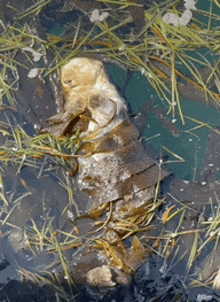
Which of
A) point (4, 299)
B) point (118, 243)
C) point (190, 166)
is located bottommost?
point (4, 299)

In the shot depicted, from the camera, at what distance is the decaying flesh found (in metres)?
2.02

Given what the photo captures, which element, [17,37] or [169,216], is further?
[17,37]

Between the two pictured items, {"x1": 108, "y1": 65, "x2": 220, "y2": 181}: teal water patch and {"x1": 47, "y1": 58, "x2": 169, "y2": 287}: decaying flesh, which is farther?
A: {"x1": 108, "y1": 65, "x2": 220, "y2": 181}: teal water patch

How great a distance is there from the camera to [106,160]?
7.06 ft

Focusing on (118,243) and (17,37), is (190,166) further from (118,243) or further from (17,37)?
(17,37)

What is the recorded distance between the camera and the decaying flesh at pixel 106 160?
2.02 meters

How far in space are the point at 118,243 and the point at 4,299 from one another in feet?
1.64

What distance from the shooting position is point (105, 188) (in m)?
2.12

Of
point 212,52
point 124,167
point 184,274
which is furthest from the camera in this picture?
point 212,52

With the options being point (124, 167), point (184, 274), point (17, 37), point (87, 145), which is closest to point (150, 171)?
point (124, 167)

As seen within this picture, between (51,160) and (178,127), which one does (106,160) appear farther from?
(178,127)

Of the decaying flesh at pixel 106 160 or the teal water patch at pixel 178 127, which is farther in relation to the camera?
the teal water patch at pixel 178 127

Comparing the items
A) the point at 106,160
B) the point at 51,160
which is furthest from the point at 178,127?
the point at 51,160

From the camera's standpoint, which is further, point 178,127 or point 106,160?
point 178,127
